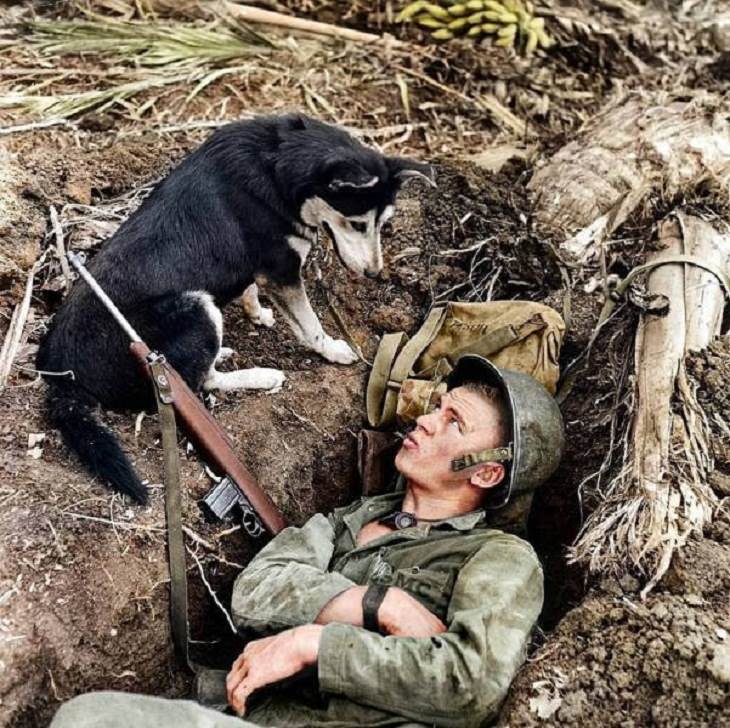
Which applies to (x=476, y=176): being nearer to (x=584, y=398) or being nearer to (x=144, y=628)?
(x=584, y=398)

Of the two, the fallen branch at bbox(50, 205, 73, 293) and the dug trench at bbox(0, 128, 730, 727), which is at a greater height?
the fallen branch at bbox(50, 205, 73, 293)

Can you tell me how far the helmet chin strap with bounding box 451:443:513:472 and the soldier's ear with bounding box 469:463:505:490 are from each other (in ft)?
0.18

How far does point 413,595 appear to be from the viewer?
3.67 meters

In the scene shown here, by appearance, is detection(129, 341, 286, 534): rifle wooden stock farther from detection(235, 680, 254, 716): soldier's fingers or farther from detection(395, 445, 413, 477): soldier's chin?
detection(235, 680, 254, 716): soldier's fingers

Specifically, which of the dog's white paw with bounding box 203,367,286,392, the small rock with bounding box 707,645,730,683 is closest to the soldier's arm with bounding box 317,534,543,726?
the small rock with bounding box 707,645,730,683

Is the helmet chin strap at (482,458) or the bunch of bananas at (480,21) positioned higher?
the bunch of bananas at (480,21)

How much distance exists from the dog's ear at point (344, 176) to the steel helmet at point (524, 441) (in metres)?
1.12

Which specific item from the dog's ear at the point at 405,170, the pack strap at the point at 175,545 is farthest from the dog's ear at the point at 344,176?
the pack strap at the point at 175,545

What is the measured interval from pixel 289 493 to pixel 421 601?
3.90ft

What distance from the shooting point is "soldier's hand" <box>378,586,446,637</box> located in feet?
11.2

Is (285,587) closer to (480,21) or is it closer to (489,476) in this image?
(489,476)

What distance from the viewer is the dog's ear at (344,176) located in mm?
4676

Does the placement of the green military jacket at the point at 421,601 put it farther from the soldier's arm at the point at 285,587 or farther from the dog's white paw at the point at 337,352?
the dog's white paw at the point at 337,352

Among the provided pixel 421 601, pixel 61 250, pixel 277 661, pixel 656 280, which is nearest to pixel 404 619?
pixel 421 601
